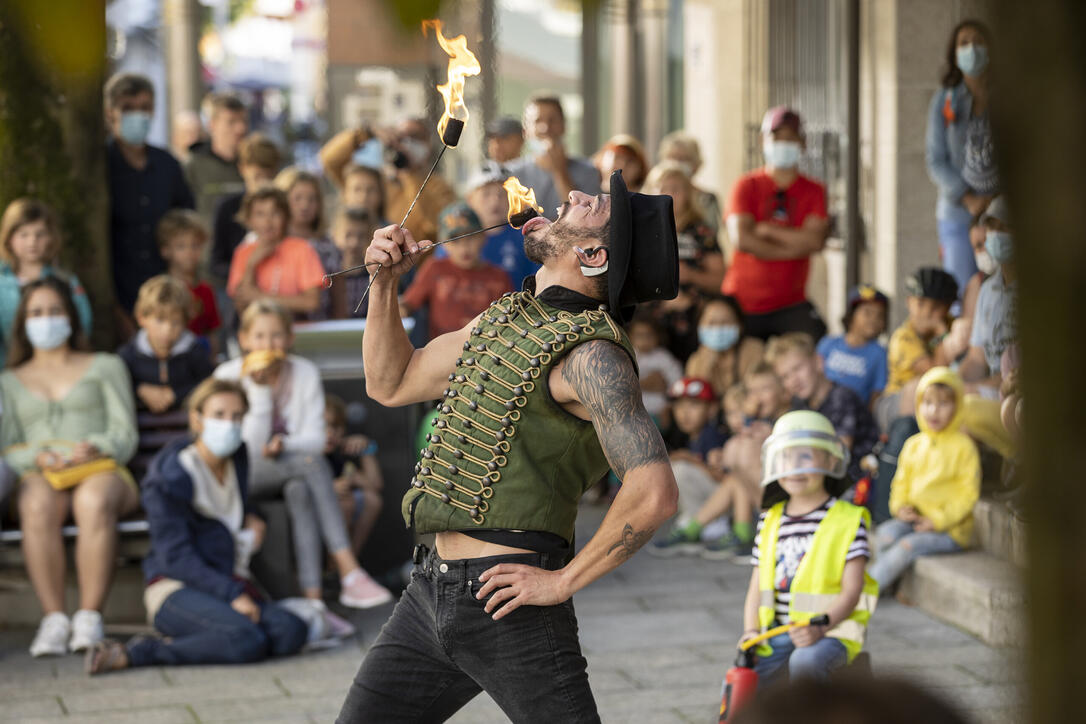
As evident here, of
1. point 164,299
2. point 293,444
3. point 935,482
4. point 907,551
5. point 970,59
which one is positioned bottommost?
point 907,551

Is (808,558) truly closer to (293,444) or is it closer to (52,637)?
(293,444)

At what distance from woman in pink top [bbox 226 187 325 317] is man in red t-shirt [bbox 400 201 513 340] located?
497 mm

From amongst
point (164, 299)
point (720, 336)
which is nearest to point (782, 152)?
point (720, 336)

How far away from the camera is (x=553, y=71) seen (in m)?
24.3

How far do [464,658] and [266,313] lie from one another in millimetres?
3937

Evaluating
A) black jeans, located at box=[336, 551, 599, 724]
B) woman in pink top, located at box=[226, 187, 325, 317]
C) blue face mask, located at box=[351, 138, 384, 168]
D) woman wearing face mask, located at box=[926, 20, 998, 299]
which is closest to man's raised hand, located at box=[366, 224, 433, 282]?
black jeans, located at box=[336, 551, 599, 724]

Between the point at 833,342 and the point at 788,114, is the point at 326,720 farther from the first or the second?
the point at 788,114

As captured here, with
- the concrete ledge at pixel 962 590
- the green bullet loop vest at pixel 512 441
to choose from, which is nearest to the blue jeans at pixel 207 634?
the concrete ledge at pixel 962 590

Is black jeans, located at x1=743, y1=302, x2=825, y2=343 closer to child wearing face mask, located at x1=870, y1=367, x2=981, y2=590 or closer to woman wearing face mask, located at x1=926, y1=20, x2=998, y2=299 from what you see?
woman wearing face mask, located at x1=926, y1=20, x2=998, y2=299

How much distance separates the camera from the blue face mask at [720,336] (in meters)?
8.73

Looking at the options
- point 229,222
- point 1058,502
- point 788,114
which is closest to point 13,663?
point 229,222

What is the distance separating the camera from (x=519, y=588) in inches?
131

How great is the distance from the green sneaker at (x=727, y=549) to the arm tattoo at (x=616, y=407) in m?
4.84

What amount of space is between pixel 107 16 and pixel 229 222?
733 cm
